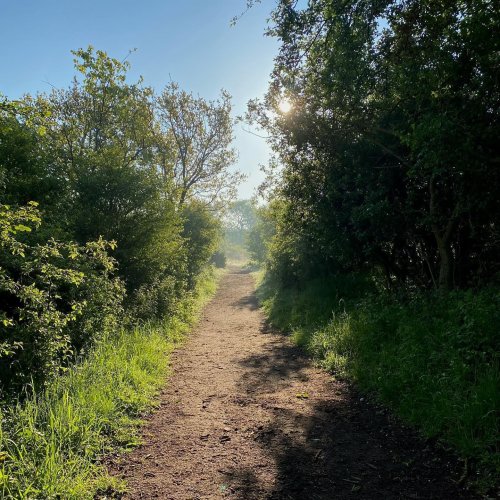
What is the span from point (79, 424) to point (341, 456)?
10.1 ft

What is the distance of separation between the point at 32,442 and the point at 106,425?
3.28 ft

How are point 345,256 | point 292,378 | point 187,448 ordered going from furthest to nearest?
point 345,256 < point 292,378 < point 187,448

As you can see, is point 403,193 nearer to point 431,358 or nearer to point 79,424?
point 431,358

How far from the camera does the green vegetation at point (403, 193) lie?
4.82 m

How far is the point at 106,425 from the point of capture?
454 cm

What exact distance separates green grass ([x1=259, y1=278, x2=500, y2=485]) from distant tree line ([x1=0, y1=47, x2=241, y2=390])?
4.84m

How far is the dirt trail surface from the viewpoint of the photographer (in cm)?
341

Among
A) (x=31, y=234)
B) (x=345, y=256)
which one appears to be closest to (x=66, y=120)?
(x=31, y=234)

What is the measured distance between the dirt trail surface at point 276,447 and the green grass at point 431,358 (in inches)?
12.6

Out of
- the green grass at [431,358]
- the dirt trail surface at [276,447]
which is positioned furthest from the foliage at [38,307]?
the green grass at [431,358]

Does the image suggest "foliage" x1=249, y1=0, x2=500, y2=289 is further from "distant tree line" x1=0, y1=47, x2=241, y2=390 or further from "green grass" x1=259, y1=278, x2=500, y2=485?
"distant tree line" x1=0, y1=47, x2=241, y2=390

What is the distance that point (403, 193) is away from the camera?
8.23m

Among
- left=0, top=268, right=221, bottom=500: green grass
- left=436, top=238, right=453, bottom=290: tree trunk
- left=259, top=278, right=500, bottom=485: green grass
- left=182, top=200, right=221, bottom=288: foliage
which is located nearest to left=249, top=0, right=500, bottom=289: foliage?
left=436, top=238, right=453, bottom=290: tree trunk

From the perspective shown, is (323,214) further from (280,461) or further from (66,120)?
(66,120)
